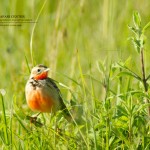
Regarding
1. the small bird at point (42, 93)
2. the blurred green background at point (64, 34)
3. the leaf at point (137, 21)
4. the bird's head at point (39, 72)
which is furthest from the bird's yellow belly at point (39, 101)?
the blurred green background at point (64, 34)

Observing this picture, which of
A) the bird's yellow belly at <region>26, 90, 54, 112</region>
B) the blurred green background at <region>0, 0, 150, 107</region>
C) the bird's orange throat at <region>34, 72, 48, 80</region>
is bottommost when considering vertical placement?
the bird's yellow belly at <region>26, 90, 54, 112</region>

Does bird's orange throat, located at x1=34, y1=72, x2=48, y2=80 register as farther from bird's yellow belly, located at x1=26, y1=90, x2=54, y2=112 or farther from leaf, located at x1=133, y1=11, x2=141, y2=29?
leaf, located at x1=133, y1=11, x2=141, y2=29

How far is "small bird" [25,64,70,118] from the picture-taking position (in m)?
4.83

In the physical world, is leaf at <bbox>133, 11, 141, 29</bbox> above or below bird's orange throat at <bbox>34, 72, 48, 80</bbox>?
above

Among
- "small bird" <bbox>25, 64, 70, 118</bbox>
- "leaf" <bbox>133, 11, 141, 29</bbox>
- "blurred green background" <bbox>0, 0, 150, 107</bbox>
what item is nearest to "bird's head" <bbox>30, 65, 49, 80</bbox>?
"small bird" <bbox>25, 64, 70, 118</bbox>

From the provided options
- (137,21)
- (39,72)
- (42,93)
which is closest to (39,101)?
(42,93)

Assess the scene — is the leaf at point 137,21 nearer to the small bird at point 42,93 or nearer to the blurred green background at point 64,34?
the small bird at point 42,93

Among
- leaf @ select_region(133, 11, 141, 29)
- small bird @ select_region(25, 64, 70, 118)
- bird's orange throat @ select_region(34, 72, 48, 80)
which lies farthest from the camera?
bird's orange throat @ select_region(34, 72, 48, 80)

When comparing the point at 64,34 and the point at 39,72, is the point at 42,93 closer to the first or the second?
the point at 39,72

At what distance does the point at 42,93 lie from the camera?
16.6 feet

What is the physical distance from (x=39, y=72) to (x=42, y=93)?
7.4 inches

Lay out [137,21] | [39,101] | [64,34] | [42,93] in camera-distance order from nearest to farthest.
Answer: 1. [137,21]
2. [39,101]
3. [42,93]
4. [64,34]

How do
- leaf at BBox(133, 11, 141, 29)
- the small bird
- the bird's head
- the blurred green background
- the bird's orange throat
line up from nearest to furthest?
leaf at BBox(133, 11, 141, 29) < the small bird < the bird's head < the bird's orange throat < the blurred green background

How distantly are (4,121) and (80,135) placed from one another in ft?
1.63
